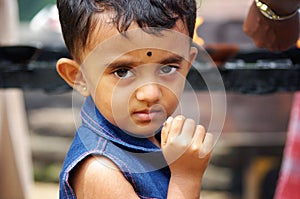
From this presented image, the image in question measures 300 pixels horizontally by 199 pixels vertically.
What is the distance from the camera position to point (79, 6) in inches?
36.2

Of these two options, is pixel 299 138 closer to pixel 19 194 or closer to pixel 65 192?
pixel 19 194

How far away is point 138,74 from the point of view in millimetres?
894

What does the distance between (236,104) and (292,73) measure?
1832 mm

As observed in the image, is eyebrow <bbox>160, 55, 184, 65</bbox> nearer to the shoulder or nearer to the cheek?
the cheek

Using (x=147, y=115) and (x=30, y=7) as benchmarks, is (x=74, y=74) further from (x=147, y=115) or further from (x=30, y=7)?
(x=30, y=7)

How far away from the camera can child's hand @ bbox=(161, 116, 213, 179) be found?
2.90ft

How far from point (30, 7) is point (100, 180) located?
2.49m

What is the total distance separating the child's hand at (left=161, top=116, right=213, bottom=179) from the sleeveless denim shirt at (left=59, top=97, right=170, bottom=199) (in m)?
0.07

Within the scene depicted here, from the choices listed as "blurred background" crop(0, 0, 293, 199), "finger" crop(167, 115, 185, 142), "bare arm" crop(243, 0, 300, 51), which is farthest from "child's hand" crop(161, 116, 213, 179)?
"blurred background" crop(0, 0, 293, 199)

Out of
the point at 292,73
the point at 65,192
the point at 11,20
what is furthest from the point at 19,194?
the point at 65,192

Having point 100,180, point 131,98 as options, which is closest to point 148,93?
point 131,98

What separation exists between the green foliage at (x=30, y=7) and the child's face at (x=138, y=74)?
2299 mm

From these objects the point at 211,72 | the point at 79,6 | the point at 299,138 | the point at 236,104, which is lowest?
the point at 236,104

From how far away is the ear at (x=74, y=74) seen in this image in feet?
3.24
